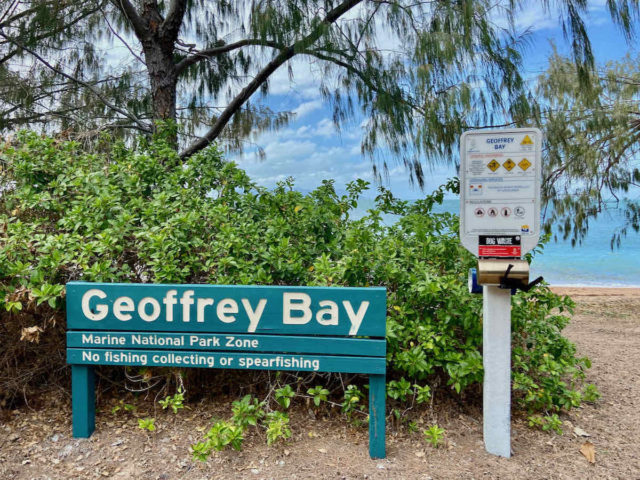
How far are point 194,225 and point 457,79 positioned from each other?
228 cm

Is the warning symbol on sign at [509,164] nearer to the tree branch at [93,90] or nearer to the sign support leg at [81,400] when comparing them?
the sign support leg at [81,400]

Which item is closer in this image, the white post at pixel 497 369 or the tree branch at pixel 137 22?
the white post at pixel 497 369

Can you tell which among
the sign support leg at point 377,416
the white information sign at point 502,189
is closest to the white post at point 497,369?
the white information sign at point 502,189

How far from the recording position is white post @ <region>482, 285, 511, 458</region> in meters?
2.61

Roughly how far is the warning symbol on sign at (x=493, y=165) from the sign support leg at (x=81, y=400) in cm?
247

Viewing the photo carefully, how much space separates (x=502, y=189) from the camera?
258 centimetres

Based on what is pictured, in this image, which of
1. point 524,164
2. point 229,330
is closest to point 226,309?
point 229,330

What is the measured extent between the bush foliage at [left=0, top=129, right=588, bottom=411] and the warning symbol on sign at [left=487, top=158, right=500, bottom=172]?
2.26 feet

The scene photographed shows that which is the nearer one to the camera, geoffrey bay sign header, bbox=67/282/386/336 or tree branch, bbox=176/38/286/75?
geoffrey bay sign header, bbox=67/282/386/336

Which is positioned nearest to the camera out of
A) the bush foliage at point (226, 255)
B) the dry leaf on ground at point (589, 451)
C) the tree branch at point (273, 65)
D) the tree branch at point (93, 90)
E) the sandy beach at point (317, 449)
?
the sandy beach at point (317, 449)

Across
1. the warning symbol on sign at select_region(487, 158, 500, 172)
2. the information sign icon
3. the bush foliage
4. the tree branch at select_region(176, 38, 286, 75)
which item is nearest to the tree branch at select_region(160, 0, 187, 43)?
the tree branch at select_region(176, 38, 286, 75)

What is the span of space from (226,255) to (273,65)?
262cm

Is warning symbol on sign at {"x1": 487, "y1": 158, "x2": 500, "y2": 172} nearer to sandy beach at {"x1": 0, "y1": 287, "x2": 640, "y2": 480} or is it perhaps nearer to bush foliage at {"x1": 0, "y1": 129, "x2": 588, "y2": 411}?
bush foliage at {"x1": 0, "y1": 129, "x2": 588, "y2": 411}

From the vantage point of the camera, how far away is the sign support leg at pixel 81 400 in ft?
9.13
